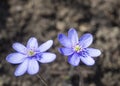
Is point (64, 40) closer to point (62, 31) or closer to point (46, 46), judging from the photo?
point (46, 46)

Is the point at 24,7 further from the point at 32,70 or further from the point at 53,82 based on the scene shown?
the point at 32,70

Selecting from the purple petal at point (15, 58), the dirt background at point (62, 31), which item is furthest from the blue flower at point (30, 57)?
the dirt background at point (62, 31)

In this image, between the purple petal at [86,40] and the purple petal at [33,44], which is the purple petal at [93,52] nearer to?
the purple petal at [86,40]

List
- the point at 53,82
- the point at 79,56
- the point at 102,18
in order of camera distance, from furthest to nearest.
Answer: the point at 102,18
the point at 53,82
the point at 79,56

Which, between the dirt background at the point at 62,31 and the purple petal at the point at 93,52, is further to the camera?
the dirt background at the point at 62,31

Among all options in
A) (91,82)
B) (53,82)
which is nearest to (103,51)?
(91,82)

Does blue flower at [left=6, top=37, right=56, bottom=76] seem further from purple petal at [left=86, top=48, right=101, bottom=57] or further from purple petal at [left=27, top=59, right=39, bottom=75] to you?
purple petal at [left=86, top=48, right=101, bottom=57]
